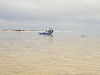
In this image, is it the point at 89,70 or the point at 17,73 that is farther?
the point at 89,70

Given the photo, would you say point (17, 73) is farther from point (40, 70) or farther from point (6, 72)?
point (40, 70)

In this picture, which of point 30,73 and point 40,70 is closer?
point 30,73

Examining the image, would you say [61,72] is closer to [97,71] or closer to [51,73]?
[51,73]

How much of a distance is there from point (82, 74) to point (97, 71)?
177 cm

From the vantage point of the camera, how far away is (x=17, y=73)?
1534 cm

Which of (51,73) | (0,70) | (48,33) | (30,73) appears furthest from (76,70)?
(48,33)

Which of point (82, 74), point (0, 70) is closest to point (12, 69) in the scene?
point (0, 70)

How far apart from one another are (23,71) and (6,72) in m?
1.38

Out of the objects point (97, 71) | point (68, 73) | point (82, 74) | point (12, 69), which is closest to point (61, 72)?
point (68, 73)

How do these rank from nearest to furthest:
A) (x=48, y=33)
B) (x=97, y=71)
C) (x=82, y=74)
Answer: (x=82, y=74)
(x=97, y=71)
(x=48, y=33)

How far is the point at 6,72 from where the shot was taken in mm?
15547

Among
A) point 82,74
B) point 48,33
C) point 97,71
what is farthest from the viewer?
point 48,33

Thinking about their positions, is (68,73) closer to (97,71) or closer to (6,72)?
(97,71)

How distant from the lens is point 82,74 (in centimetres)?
1500
